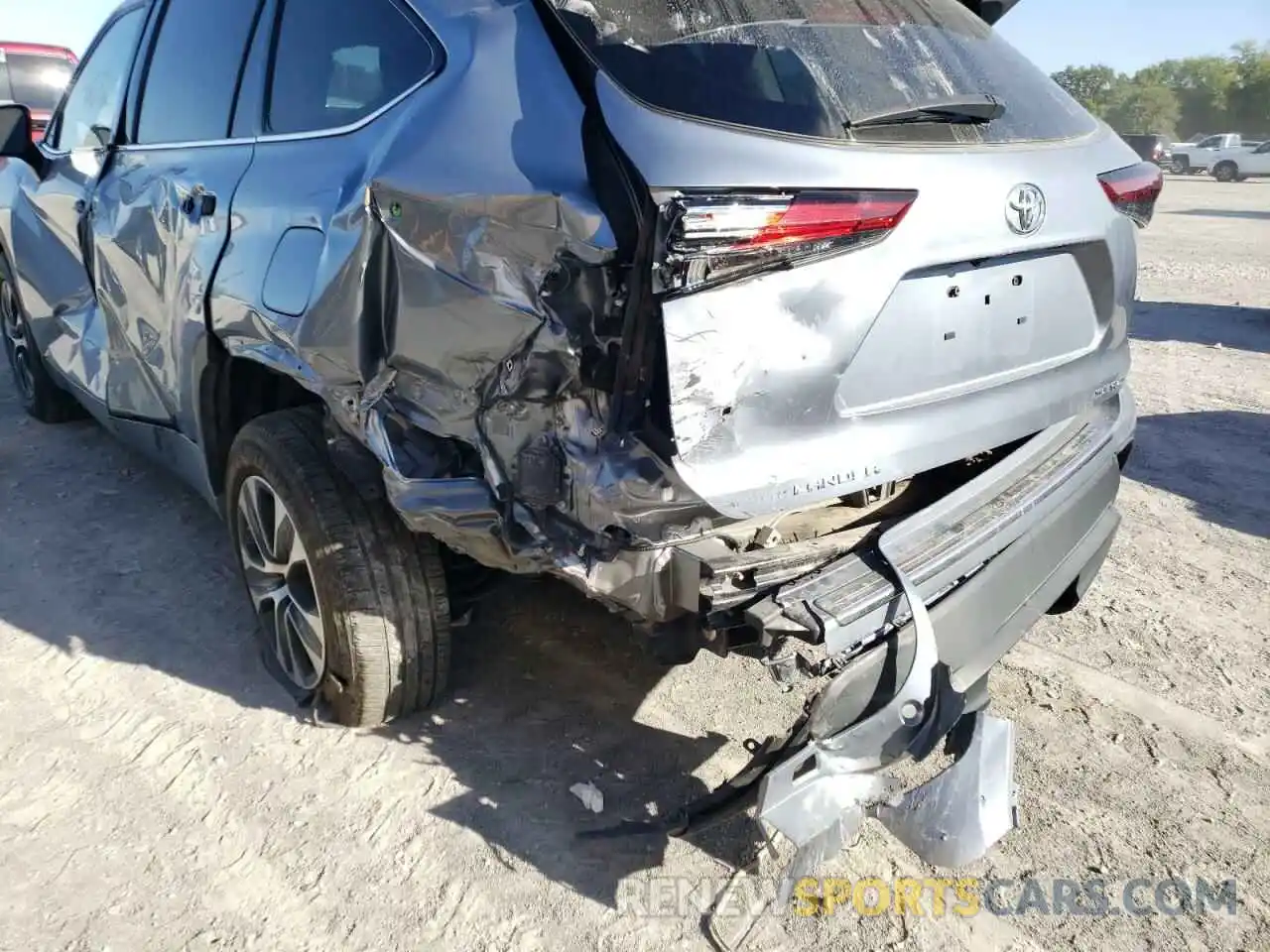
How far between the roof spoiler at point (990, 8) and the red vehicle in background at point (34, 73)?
34.6ft

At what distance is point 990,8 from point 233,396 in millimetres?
2598

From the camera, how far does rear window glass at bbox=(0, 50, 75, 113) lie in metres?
10.5

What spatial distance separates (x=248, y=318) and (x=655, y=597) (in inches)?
55.9

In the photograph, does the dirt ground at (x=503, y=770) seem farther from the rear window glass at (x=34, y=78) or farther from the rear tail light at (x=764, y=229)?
the rear window glass at (x=34, y=78)

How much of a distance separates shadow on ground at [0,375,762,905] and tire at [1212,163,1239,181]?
35391mm

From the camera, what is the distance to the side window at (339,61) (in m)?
2.20

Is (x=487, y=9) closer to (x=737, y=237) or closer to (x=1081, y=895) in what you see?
(x=737, y=237)

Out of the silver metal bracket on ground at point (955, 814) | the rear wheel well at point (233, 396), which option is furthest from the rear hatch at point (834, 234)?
the rear wheel well at point (233, 396)

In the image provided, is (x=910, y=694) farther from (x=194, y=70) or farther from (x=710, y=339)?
(x=194, y=70)

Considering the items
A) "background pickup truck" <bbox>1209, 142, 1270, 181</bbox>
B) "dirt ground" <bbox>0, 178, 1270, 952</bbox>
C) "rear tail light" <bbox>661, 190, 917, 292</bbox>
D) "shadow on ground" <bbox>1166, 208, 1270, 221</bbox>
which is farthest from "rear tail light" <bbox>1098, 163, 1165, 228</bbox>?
"background pickup truck" <bbox>1209, 142, 1270, 181</bbox>

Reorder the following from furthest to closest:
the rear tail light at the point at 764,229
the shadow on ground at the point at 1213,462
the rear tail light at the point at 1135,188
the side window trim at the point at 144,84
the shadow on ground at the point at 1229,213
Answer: the shadow on ground at the point at 1229,213 < the shadow on ground at the point at 1213,462 < the side window trim at the point at 144,84 < the rear tail light at the point at 1135,188 < the rear tail light at the point at 764,229

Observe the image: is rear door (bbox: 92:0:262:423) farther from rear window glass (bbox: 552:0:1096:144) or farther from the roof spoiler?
the roof spoiler

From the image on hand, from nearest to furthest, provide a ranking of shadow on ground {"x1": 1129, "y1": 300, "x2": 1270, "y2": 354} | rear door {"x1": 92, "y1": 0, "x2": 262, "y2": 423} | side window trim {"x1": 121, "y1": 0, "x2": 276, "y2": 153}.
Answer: rear door {"x1": 92, "y1": 0, "x2": 262, "y2": 423}, side window trim {"x1": 121, "y1": 0, "x2": 276, "y2": 153}, shadow on ground {"x1": 1129, "y1": 300, "x2": 1270, "y2": 354}

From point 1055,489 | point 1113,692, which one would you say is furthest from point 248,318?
point 1113,692
